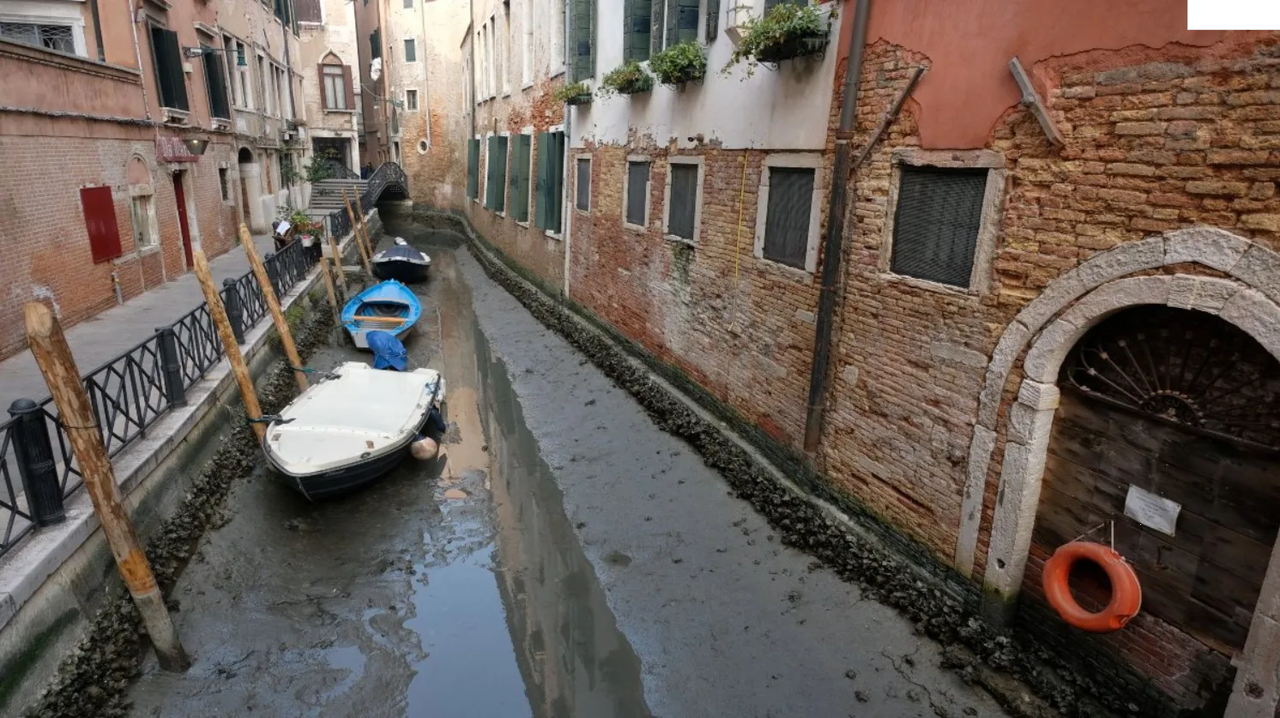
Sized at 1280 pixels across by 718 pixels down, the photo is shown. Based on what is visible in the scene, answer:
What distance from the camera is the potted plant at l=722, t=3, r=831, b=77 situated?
212 inches

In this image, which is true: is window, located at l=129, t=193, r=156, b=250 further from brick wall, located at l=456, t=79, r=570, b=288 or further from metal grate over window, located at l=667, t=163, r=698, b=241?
metal grate over window, located at l=667, t=163, r=698, b=241

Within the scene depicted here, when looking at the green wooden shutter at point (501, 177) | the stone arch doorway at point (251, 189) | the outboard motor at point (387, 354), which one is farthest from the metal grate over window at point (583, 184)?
the stone arch doorway at point (251, 189)

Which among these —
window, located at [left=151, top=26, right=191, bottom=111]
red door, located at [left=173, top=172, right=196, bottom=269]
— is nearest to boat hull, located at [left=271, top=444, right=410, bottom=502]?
red door, located at [left=173, top=172, right=196, bottom=269]

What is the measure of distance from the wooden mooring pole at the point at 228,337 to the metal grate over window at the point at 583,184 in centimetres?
576

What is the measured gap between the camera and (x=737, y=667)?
4.76 meters

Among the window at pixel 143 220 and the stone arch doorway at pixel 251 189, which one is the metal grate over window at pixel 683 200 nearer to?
the window at pixel 143 220

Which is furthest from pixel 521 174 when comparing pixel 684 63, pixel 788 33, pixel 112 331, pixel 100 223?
pixel 788 33

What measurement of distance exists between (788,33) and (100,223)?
9490 millimetres

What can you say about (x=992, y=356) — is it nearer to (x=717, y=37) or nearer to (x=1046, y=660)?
(x=1046, y=660)

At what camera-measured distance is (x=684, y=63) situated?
7.36 m

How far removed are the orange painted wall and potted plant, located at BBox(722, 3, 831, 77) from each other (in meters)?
0.52

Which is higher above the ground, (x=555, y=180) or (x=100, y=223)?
(x=555, y=180)

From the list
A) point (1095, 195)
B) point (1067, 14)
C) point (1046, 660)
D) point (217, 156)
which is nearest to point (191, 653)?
point (1046, 660)

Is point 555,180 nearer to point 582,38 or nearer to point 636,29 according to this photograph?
point 582,38
